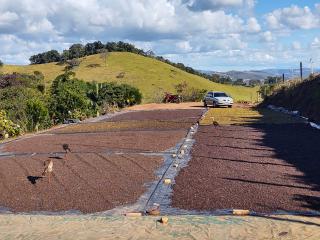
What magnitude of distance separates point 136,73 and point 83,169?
6967 centimetres

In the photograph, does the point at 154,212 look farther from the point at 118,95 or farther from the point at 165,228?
the point at 118,95

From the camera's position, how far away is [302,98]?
106 ft

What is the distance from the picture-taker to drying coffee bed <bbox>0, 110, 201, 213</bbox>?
1029cm

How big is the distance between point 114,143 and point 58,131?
7.12 m

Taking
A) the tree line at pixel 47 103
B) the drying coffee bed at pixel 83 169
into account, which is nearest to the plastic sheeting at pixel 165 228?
the drying coffee bed at pixel 83 169

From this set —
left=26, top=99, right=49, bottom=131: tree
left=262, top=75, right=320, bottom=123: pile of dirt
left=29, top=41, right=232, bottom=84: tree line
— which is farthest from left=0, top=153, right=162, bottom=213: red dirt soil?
left=29, top=41, right=232, bottom=84: tree line

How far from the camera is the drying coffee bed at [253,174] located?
31.2 feet

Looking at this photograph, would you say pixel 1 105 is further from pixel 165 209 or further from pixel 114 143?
pixel 165 209

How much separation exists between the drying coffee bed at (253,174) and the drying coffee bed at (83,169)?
103 centimetres

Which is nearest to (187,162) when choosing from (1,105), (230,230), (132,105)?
(230,230)

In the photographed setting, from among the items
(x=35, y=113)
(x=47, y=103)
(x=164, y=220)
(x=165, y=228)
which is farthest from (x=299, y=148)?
(x=47, y=103)

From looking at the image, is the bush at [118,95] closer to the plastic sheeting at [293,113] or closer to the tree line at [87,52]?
the plastic sheeting at [293,113]

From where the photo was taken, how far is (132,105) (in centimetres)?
4847

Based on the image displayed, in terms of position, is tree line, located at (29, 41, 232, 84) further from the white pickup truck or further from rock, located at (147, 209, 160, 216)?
rock, located at (147, 209, 160, 216)
